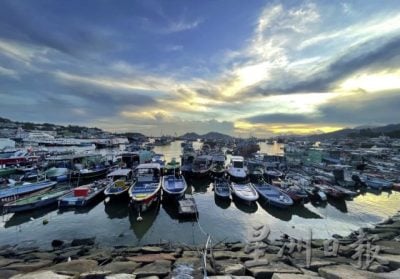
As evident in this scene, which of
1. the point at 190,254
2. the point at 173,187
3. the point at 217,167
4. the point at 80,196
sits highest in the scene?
the point at 217,167

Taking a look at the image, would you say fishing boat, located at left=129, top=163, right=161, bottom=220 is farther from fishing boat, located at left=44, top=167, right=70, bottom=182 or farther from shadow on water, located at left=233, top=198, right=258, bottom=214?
fishing boat, located at left=44, top=167, right=70, bottom=182

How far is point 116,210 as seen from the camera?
21.1 metres

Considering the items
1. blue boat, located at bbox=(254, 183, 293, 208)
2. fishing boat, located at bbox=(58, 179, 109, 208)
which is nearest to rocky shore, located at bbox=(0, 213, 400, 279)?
fishing boat, located at bbox=(58, 179, 109, 208)

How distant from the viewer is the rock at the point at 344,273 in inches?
251

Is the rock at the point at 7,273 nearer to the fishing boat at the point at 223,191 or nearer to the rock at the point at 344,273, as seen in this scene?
the rock at the point at 344,273

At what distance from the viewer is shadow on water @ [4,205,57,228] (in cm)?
1792

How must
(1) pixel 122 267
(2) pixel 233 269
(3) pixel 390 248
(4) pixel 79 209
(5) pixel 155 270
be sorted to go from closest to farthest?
(2) pixel 233 269, (5) pixel 155 270, (1) pixel 122 267, (3) pixel 390 248, (4) pixel 79 209

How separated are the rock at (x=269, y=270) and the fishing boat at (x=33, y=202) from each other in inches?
802

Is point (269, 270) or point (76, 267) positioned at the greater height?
point (269, 270)

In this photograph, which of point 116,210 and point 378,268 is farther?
point 116,210

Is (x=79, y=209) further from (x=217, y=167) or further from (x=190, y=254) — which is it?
(x=217, y=167)

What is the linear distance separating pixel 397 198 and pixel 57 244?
1333 inches

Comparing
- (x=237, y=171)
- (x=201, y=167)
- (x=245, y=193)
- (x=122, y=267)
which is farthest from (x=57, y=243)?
(x=201, y=167)

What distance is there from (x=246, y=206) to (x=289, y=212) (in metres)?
3.88
